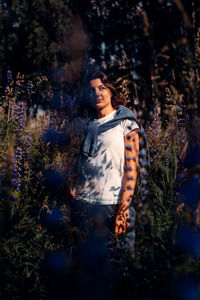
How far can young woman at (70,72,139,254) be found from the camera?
2.05 meters

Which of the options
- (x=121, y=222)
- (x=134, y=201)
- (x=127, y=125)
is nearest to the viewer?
(x=134, y=201)

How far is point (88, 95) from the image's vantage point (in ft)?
8.08

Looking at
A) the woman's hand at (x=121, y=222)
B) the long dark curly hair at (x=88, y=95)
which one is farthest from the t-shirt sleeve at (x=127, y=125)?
the woman's hand at (x=121, y=222)

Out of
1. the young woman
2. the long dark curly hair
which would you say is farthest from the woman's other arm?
the long dark curly hair

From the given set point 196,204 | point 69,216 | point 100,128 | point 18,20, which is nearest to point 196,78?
point 100,128

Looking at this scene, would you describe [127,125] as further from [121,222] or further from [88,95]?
[121,222]

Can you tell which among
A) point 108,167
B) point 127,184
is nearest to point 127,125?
point 108,167

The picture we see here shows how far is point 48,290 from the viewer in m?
1.89

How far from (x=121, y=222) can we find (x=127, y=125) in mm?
730

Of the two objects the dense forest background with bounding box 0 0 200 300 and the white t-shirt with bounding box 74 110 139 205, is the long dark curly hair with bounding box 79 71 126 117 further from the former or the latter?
the white t-shirt with bounding box 74 110 139 205

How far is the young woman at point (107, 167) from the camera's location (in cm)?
205

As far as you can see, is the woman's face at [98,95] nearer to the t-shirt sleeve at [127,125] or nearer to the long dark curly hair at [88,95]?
the long dark curly hair at [88,95]

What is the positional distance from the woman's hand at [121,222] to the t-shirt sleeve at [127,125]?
594mm

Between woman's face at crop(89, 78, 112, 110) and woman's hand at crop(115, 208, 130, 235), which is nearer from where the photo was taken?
woman's hand at crop(115, 208, 130, 235)
